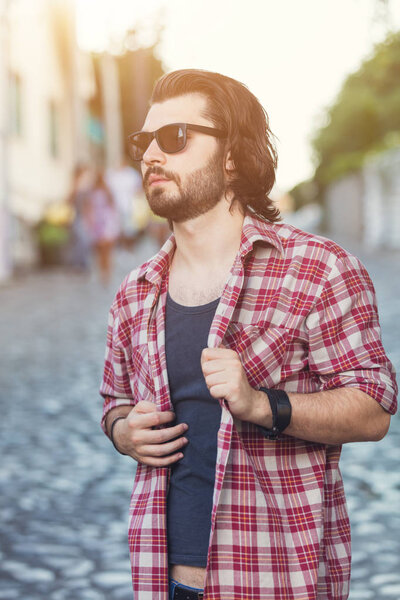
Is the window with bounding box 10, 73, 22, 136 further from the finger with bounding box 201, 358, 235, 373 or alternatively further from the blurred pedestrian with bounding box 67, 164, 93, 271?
the finger with bounding box 201, 358, 235, 373

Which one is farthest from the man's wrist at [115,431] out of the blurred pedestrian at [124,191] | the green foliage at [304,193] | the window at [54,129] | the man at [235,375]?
the green foliage at [304,193]

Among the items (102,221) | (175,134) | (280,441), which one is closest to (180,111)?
Answer: (175,134)

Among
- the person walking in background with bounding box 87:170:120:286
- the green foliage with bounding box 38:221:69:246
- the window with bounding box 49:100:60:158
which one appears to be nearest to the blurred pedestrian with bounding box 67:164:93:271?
the person walking in background with bounding box 87:170:120:286

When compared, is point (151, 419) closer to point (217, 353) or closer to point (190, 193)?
point (217, 353)

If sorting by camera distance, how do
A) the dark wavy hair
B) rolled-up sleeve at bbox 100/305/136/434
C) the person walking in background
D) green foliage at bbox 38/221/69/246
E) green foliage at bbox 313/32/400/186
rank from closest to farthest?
the dark wavy hair, rolled-up sleeve at bbox 100/305/136/434, the person walking in background, green foliage at bbox 38/221/69/246, green foliage at bbox 313/32/400/186

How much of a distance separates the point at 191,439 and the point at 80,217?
17105 millimetres

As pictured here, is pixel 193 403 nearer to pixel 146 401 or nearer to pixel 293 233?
pixel 146 401

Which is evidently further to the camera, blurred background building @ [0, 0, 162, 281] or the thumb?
blurred background building @ [0, 0, 162, 281]

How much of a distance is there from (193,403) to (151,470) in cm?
21

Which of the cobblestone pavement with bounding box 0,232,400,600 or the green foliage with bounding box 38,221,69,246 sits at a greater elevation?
the green foliage with bounding box 38,221,69,246

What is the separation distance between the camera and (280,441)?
2279mm

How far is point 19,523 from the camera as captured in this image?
462 centimetres

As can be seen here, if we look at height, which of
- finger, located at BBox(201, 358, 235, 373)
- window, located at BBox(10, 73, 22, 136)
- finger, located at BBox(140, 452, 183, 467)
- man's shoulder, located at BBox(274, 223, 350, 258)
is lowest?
finger, located at BBox(140, 452, 183, 467)

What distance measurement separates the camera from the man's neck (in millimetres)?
2455
